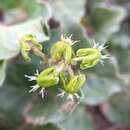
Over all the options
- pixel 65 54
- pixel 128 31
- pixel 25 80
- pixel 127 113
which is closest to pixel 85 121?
pixel 127 113

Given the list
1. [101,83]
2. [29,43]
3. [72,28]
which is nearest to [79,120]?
[101,83]

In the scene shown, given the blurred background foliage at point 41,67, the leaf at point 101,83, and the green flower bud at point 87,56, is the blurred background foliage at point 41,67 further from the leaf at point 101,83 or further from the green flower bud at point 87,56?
the green flower bud at point 87,56

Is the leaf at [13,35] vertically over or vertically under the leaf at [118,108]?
over

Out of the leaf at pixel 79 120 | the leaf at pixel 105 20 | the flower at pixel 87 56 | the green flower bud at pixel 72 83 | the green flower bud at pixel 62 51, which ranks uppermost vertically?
the leaf at pixel 105 20

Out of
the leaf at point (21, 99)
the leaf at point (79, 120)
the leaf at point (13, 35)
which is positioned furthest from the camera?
the leaf at point (79, 120)

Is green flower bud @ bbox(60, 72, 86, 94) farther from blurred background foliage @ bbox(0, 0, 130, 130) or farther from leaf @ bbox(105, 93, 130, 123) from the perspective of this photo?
leaf @ bbox(105, 93, 130, 123)

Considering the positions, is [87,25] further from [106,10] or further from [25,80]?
[25,80]

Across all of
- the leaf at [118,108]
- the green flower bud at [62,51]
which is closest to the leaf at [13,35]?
the green flower bud at [62,51]
